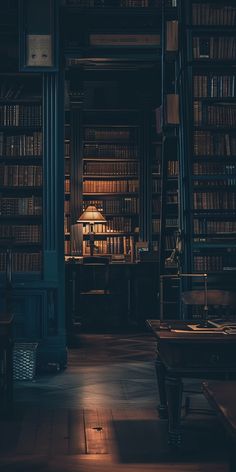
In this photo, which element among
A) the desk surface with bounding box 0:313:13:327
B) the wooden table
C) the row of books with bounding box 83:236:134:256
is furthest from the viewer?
the row of books with bounding box 83:236:134:256

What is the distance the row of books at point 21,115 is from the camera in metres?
7.23

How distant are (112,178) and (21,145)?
12.1 feet

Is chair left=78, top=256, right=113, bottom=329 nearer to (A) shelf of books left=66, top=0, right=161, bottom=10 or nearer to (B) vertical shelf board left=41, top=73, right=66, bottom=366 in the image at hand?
(B) vertical shelf board left=41, top=73, right=66, bottom=366

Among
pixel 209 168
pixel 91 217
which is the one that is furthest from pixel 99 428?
pixel 91 217

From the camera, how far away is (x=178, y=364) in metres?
4.11

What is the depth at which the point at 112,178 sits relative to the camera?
10867 millimetres

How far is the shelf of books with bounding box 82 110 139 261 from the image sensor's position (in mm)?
10789

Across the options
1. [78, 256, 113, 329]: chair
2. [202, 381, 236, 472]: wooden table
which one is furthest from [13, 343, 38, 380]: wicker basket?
[202, 381, 236, 472]: wooden table

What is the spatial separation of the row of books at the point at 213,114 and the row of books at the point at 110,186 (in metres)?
3.21

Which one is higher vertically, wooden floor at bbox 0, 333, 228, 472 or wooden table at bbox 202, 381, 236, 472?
wooden table at bbox 202, 381, 236, 472

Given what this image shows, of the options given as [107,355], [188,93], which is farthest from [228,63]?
[107,355]

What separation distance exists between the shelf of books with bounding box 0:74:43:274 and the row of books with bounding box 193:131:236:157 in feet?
4.75

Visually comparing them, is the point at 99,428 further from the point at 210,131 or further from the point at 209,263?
the point at 210,131

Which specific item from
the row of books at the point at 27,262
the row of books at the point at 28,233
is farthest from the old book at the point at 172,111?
the row of books at the point at 27,262
